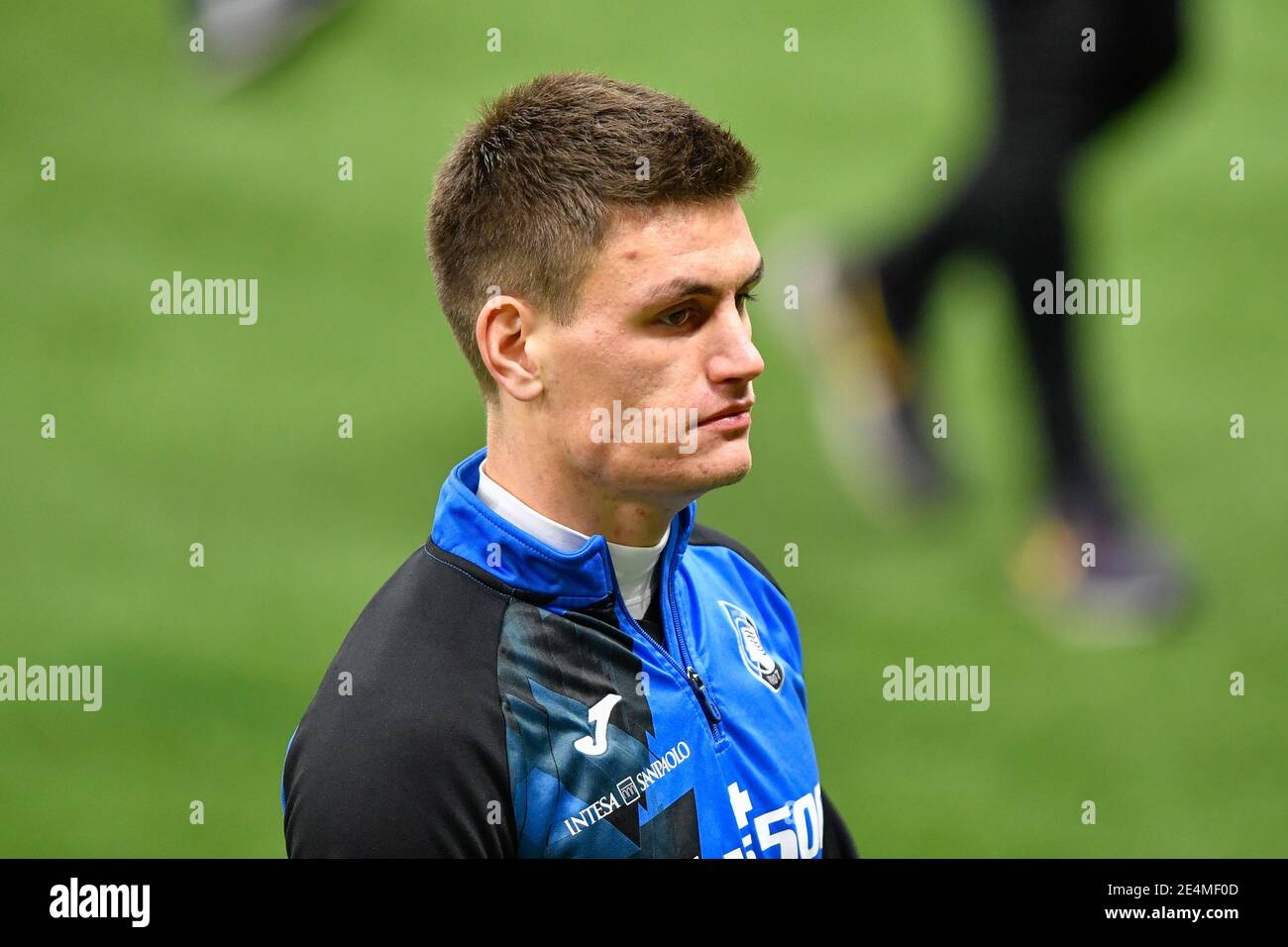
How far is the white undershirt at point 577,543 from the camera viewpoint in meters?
2.10

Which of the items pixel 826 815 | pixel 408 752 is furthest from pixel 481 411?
pixel 408 752

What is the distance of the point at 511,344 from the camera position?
2.11 meters

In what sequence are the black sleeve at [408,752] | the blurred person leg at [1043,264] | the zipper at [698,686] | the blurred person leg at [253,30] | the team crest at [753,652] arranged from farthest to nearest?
the blurred person leg at [253,30]
the blurred person leg at [1043,264]
the team crest at [753,652]
the zipper at [698,686]
the black sleeve at [408,752]

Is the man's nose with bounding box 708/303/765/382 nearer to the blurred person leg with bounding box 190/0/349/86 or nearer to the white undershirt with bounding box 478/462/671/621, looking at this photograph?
the white undershirt with bounding box 478/462/671/621

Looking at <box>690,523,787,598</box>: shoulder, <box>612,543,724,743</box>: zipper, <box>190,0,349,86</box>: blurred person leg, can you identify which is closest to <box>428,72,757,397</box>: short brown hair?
<box>612,543,724,743</box>: zipper

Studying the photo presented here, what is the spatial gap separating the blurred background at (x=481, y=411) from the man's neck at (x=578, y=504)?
95.0 inches

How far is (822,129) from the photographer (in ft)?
22.3

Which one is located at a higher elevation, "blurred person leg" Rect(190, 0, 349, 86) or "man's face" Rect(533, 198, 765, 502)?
"blurred person leg" Rect(190, 0, 349, 86)

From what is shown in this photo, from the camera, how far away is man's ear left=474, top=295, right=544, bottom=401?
2096mm

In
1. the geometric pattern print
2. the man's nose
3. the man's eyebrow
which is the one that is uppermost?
the man's eyebrow

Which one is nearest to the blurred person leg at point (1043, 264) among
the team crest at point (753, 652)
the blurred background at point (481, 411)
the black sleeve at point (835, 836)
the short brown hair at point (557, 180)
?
the blurred background at point (481, 411)

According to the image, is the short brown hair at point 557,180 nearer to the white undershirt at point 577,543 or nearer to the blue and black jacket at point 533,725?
the white undershirt at point 577,543

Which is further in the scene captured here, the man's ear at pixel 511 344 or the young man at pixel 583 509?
the man's ear at pixel 511 344
